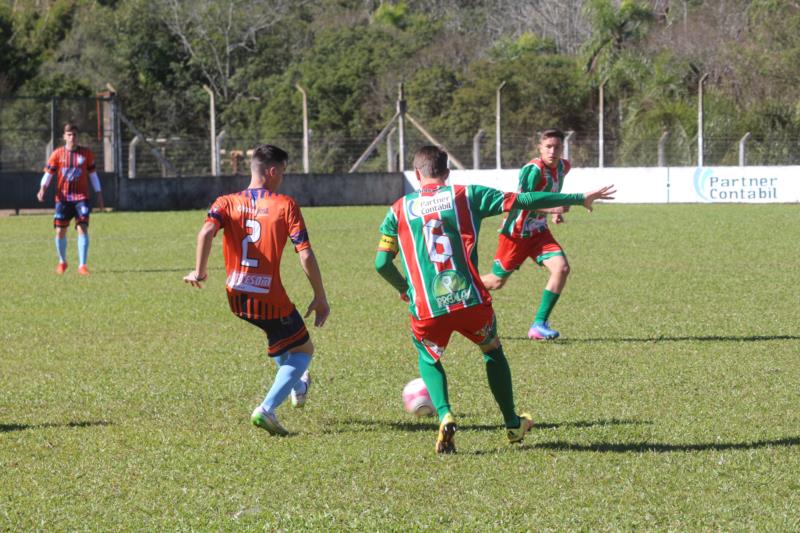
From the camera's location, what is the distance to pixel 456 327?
597cm

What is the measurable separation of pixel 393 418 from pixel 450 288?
1.29 m

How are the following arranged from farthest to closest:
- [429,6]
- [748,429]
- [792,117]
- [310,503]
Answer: [429,6], [792,117], [748,429], [310,503]

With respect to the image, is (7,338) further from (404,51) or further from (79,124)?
(404,51)

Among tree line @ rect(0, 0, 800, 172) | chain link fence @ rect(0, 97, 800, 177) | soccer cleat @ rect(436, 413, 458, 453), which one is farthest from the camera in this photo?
tree line @ rect(0, 0, 800, 172)

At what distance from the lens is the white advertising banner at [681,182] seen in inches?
1206

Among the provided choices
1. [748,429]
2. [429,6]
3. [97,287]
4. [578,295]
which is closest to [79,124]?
[97,287]

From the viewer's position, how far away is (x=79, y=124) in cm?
3212

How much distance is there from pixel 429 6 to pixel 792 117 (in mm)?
35038

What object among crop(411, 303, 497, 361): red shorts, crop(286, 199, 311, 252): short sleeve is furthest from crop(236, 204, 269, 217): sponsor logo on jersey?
crop(411, 303, 497, 361): red shorts

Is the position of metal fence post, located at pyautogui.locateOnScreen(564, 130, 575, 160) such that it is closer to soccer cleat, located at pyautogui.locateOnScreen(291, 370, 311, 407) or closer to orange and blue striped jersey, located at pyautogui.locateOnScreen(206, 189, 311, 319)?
soccer cleat, located at pyautogui.locateOnScreen(291, 370, 311, 407)

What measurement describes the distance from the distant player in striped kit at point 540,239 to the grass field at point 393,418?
0.41 metres

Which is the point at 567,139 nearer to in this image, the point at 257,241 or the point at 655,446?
the point at 257,241

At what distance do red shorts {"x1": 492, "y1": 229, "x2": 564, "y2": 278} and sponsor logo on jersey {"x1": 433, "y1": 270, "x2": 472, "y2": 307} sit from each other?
430cm

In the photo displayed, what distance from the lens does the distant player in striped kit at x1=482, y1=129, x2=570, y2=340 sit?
984 cm
